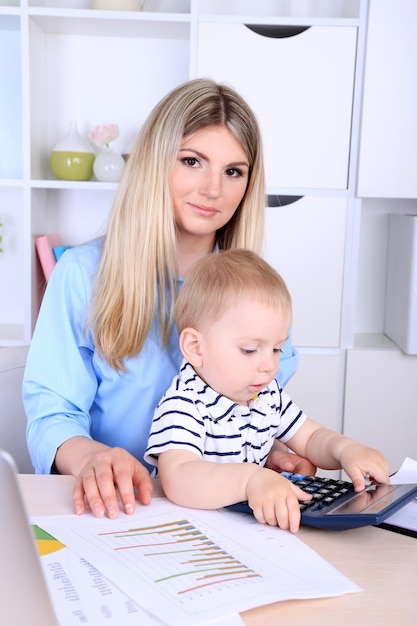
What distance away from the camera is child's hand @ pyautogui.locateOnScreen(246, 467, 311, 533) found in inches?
33.3

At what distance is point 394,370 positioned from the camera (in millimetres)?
2396

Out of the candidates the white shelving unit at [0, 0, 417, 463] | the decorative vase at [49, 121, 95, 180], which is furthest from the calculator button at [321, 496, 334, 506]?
the decorative vase at [49, 121, 95, 180]

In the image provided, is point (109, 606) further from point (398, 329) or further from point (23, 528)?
point (398, 329)

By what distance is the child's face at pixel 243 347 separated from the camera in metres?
1.03

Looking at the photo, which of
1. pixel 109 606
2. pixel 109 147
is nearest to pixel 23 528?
pixel 109 606

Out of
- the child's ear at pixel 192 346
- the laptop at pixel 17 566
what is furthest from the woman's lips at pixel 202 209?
the laptop at pixel 17 566

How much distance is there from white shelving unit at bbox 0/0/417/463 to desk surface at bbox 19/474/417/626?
1466 millimetres

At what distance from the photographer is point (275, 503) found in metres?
0.85

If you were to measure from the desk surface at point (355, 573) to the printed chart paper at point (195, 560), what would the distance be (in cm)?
1

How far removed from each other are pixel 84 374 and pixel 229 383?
344 mm

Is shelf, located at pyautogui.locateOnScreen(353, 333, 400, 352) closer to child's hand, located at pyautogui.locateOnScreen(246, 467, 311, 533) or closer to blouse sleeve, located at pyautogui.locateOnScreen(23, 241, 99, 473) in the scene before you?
blouse sleeve, located at pyautogui.locateOnScreen(23, 241, 99, 473)

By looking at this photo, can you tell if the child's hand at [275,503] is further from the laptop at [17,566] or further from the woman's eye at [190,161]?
the woman's eye at [190,161]

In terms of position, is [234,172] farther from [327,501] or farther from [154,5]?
[154,5]

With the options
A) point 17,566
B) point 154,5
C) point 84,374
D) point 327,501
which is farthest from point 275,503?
point 154,5
